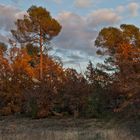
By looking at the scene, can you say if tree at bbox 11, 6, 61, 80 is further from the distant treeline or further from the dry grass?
the dry grass

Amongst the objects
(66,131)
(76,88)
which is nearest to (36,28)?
(76,88)

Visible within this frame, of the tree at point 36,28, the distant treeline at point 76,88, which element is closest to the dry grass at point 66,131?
the distant treeline at point 76,88

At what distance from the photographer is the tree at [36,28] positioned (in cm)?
5225

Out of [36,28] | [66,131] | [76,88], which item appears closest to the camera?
[66,131]

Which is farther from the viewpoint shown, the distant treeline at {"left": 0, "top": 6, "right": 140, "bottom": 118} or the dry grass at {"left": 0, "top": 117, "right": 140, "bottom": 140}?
the distant treeline at {"left": 0, "top": 6, "right": 140, "bottom": 118}

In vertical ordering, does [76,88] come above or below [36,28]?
below

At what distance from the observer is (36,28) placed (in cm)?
5291

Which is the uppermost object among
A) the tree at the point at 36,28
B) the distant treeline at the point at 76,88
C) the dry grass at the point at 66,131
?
the tree at the point at 36,28

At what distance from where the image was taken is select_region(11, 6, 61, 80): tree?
5225 centimetres

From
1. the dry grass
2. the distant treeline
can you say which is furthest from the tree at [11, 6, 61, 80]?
the dry grass

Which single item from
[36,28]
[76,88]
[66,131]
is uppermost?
[36,28]

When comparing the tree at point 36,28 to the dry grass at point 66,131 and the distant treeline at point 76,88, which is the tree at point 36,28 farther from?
the dry grass at point 66,131

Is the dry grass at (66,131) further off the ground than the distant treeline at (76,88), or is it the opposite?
the distant treeline at (76,88)

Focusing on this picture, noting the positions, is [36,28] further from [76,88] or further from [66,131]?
[66,131]
